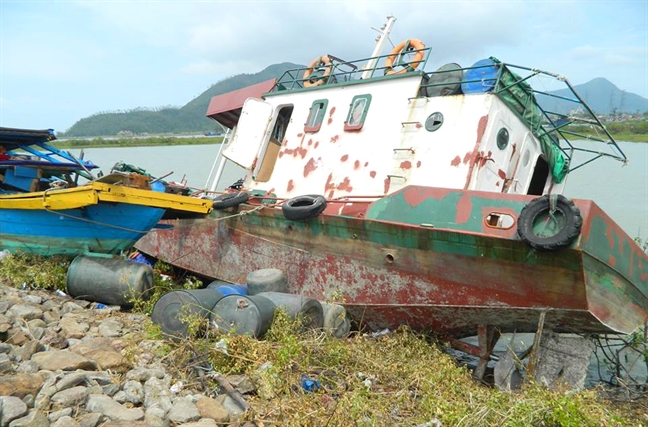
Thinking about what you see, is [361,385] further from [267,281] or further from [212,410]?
[267,281]

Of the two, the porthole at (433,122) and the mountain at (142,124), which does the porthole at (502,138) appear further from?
the mountain at (142,124)

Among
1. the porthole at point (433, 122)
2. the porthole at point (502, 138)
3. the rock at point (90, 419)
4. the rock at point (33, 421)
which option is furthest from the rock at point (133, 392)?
the porthole at point (502, 138)

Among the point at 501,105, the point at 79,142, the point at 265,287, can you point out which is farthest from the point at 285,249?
the point at 79,142

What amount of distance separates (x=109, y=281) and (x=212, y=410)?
4025 mm

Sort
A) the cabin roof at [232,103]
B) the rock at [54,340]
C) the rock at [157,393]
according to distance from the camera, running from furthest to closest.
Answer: the cabin roof at [232,103], the rock at [54,340], the rock at [157,393]

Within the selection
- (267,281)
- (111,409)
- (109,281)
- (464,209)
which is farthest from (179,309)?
(464,209)

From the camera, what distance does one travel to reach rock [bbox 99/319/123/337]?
5.80m

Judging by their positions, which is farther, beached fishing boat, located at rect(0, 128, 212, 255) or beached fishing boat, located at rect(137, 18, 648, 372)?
beached fishing boat, located at rect(0, 128, 212, 255)

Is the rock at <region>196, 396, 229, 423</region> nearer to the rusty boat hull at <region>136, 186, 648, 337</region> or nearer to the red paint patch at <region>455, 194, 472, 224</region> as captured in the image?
the rusty boat hull at <region>136, 186, 648, 337</region>

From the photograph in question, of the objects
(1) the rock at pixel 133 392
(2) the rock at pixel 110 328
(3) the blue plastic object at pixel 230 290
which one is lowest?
(2) the rock at pixel 110 328

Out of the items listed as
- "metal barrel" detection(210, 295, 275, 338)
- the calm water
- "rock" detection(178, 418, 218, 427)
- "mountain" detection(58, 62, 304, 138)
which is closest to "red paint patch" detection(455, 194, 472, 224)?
"metal barrel" detection(210, 295, 275, 338)

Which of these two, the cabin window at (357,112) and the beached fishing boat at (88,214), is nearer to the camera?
the beached fishing boat at (88,214)

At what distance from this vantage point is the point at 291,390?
14.3 ft

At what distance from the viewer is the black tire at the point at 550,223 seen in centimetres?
464
